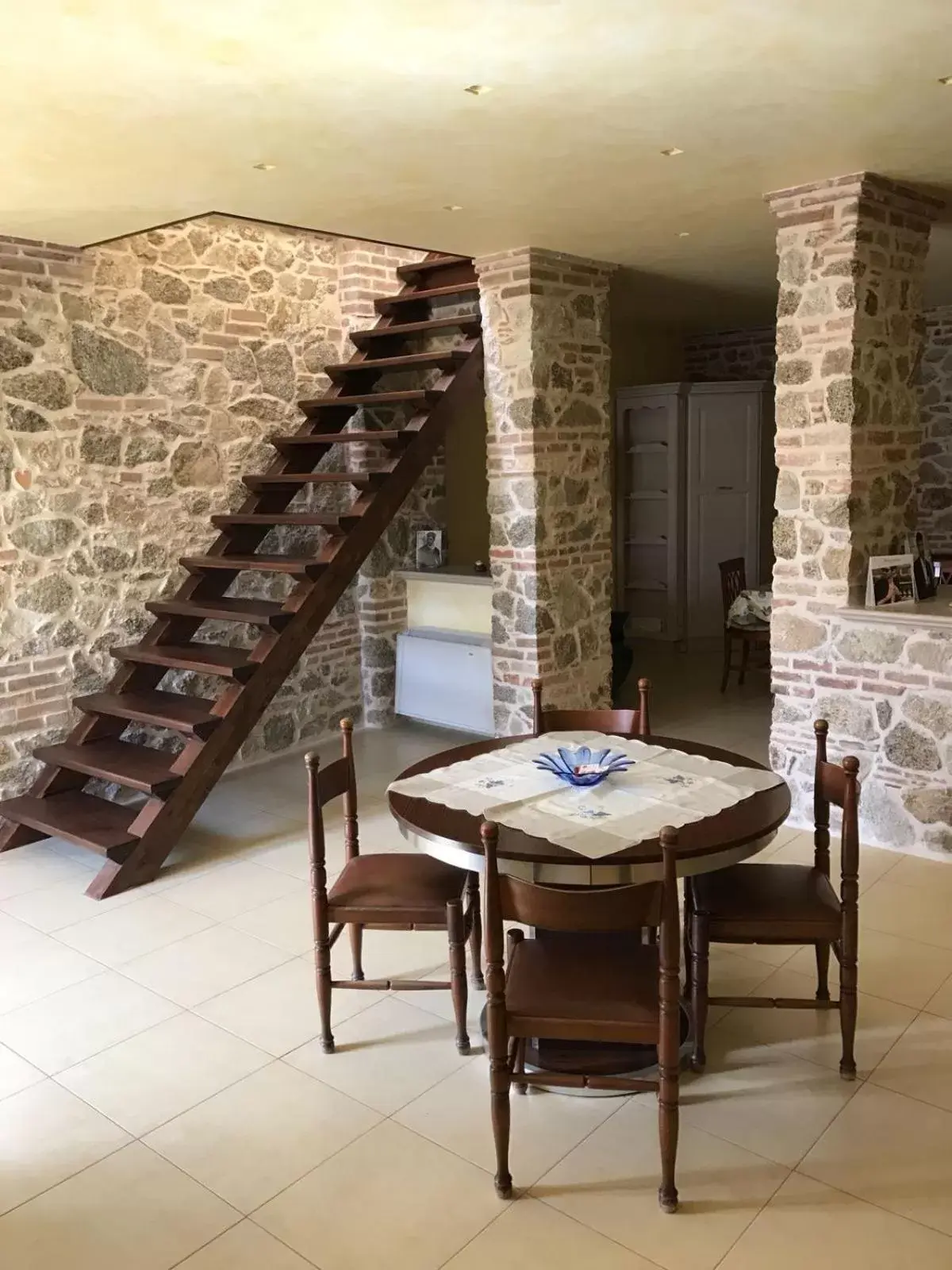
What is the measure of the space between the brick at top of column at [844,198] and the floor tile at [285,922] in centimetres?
319

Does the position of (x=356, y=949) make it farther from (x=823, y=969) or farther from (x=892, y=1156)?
(x=892, y=1156)

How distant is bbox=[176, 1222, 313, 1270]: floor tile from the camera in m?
2.11

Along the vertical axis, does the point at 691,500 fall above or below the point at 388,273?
below

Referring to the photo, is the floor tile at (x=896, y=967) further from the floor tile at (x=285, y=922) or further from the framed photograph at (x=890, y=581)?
the floor tile at (x=285, y=922)

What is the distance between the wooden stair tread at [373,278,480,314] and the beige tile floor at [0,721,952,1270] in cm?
354

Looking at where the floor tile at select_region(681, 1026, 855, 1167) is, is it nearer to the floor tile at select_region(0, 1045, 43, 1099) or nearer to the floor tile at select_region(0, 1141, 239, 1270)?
the floor tile at select_region(0, 1141, 239, 1270)

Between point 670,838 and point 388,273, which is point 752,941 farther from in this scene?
point 388,273

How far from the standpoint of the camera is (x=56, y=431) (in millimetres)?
4633

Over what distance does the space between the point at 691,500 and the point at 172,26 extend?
6.57 m

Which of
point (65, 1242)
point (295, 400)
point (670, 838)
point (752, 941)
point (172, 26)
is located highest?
point (172, 26)

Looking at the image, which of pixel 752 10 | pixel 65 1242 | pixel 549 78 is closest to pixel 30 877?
pixel 65 1242

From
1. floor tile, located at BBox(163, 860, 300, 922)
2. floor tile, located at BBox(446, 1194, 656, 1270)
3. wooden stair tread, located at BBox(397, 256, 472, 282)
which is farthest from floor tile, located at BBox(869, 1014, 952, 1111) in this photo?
wooden stair tread, located at BBox(397, 256, 472, 282)

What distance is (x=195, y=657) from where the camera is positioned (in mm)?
4664

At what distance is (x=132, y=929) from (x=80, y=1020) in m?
0.60
